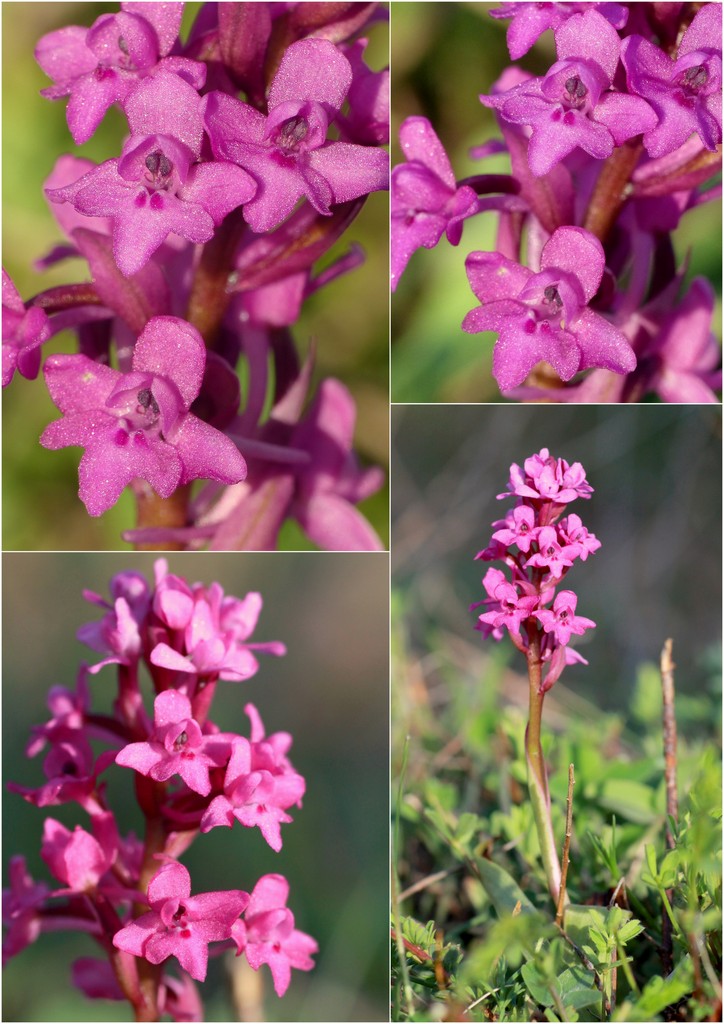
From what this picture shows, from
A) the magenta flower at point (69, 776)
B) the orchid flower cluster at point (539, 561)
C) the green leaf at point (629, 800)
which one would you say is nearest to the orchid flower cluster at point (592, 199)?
the orchid flower cluster at point (539, 561)

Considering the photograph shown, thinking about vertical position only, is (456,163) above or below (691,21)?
below

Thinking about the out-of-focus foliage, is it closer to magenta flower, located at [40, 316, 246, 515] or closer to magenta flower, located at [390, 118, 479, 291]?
magenta flower, located at [40, 316, 246, 515]

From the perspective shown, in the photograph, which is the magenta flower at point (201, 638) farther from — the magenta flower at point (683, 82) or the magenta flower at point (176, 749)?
the magenta flower at point (683, 82)

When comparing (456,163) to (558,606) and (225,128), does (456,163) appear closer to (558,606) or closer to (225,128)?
(225,128)

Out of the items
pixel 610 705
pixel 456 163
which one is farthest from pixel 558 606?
pixel 456 163

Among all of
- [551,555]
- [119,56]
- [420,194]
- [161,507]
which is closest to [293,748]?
[161,507]

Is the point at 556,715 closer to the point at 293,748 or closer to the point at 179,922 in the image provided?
the point at 293,748
